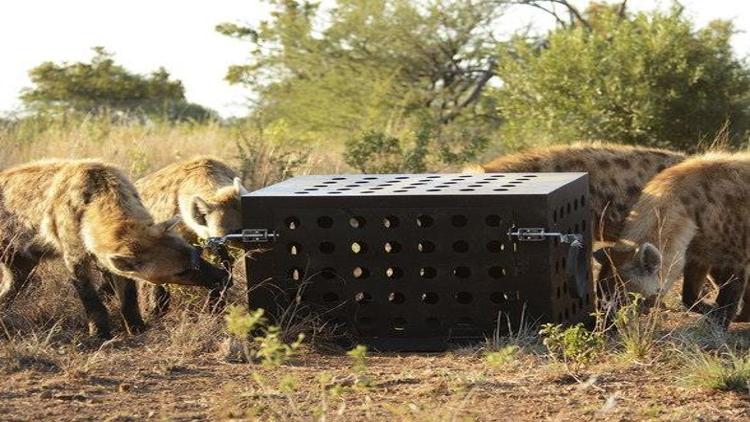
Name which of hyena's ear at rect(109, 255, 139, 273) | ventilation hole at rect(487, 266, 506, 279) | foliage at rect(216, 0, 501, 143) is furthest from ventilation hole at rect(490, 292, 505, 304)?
foliage at rect(216, 0, 501, 143)

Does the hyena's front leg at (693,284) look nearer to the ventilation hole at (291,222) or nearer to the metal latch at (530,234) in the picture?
the metal latch at (530,234)

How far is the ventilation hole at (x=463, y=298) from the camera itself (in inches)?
293

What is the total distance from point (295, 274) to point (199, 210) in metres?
1.19

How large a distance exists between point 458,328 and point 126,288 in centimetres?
196

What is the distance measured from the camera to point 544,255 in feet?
23.7

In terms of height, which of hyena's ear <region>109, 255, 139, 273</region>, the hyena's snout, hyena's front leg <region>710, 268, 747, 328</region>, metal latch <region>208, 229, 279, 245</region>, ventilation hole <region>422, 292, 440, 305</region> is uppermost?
metal latch <region>208, 229, 279, 245</region>

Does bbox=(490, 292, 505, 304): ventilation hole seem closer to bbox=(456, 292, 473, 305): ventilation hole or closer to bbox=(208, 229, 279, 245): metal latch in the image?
bbox=(456, 292, 473, 305): ventilation hole

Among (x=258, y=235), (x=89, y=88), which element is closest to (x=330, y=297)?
(x=258, y=235)

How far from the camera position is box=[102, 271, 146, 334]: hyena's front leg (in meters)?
8.23

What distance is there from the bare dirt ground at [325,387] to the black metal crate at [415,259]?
0.70 feet

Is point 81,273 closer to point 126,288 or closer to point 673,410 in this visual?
point 126,288

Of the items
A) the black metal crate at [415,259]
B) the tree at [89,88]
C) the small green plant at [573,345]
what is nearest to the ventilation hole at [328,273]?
the black metal crate at [415,259]

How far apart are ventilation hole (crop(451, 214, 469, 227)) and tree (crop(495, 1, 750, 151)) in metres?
8.63

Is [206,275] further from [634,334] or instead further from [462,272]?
[634,334]
